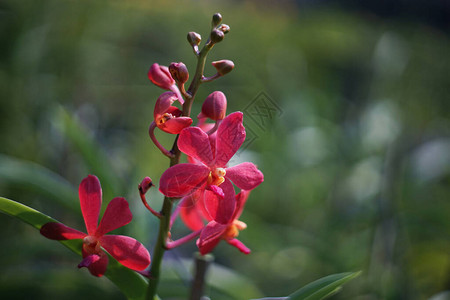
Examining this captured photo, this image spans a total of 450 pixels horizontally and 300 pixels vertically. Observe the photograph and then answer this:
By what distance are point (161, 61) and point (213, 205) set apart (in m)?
2.23

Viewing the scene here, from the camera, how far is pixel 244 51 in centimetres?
308

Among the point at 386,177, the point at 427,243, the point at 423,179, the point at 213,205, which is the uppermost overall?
the point at 213,205

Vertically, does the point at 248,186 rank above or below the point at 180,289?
above

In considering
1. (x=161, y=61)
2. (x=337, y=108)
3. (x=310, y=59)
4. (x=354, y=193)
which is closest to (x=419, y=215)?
(x=354, y=193)

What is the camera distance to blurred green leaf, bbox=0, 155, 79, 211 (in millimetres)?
855

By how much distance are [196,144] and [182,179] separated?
0.13 ft

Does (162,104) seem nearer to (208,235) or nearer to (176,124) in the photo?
(176,124)

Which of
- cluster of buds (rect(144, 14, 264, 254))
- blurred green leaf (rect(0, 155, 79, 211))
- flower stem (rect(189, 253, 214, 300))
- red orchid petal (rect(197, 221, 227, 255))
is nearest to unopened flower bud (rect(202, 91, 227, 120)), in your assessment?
cluster of buds (rect(144, 14, 264, 254))

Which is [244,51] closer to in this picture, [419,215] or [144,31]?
[144,31]

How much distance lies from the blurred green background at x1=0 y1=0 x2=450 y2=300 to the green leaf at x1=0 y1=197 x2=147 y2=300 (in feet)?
0.67

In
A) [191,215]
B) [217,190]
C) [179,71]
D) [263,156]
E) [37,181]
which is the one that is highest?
[179,71]

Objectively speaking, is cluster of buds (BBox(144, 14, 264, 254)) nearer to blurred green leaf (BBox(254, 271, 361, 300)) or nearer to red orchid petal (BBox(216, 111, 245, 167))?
red orchid petal (BBox(216, 111, 245, 167))

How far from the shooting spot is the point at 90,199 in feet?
1.38

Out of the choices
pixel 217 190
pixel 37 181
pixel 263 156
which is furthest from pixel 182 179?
pixel 263 156
